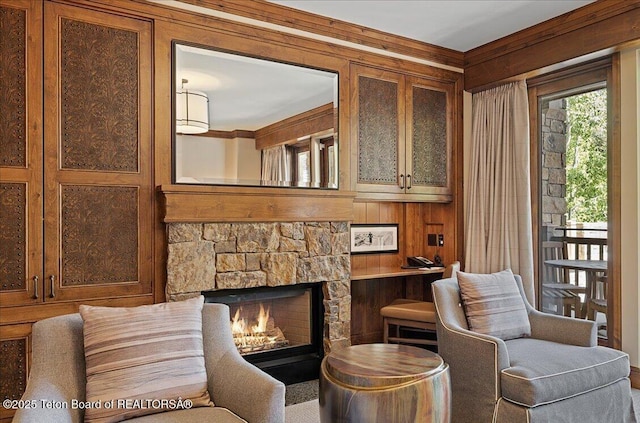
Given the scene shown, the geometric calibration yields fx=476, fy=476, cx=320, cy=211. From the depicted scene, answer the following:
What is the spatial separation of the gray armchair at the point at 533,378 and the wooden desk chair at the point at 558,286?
960 millimetres

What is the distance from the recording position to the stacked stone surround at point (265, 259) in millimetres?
3047

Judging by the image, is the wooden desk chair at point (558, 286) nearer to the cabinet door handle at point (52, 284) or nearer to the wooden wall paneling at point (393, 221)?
the wooden wall paneling at point (393, 221)

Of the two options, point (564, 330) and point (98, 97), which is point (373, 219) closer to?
point (564, 330)

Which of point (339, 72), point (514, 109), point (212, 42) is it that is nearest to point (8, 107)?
point (212, 42)

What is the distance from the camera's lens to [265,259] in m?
3.37

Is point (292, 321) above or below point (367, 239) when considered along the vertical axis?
below

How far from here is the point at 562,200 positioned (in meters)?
3.88

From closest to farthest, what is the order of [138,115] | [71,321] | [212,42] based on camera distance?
1. [71,321]
2. [138,115]
3. [212,42]

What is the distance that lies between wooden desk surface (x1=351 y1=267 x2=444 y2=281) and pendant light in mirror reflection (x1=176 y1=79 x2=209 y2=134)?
65.4 inches

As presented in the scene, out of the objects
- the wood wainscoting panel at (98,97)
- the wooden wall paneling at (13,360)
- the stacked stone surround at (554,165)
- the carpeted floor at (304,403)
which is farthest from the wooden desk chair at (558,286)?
the wooden wall paneling at (13,360)

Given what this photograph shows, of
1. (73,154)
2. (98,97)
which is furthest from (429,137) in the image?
(73,154)

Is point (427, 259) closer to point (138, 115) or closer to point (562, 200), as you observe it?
point (562, 200)

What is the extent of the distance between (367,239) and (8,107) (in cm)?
288

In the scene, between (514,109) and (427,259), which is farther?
(427,259)
